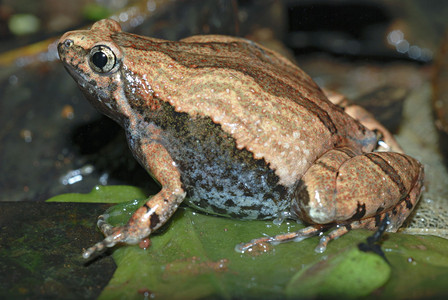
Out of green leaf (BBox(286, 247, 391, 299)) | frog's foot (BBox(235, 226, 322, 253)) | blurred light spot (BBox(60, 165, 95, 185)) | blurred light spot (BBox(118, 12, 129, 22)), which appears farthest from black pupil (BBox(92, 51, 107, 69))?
green leaf (BBox(286, 247, 391, 299))

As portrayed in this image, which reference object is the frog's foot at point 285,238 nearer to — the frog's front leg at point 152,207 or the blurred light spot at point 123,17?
the frog's front leg at point 152,207

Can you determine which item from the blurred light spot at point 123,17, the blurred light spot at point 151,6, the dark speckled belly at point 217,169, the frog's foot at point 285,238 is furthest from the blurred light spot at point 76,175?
the blurred light spot at point 151,6

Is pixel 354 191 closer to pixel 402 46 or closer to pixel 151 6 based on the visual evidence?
pixel 151 6

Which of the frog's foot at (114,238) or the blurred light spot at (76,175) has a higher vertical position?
the blurred light spot at (76,175)

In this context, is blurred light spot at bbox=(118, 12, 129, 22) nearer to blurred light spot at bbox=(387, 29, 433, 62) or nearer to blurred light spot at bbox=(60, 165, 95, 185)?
blurred light spot at bbox=(60, 165, 95, 185)

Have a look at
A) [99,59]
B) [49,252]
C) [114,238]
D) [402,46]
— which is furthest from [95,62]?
[402,46]

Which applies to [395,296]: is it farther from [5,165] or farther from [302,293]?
[5,165]

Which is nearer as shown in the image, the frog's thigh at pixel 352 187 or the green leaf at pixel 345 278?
the green leaf at pixel 345 278
